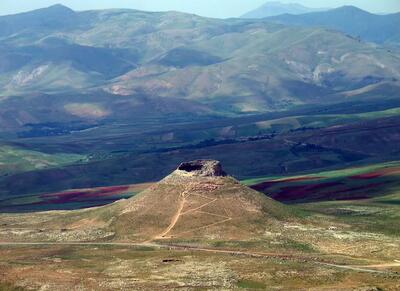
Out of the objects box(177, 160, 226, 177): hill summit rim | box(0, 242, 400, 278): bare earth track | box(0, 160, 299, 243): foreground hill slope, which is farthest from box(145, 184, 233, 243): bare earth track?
box(0, 242, 400, 278): bare earth track

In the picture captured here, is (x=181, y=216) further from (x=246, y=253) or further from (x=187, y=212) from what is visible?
(x=246, y=253)

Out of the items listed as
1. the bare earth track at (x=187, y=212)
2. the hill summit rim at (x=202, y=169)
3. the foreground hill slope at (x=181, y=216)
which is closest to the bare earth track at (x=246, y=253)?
the foreground hill slope at (x=181, y=216)

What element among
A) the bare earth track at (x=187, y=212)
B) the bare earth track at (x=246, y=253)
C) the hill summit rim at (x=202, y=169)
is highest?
the hill summit rim at (x=202, y=169)

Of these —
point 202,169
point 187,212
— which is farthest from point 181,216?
point 202,169

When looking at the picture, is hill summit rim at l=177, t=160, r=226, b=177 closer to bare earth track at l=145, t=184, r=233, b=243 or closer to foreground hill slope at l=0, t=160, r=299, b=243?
foreground hill slope at l=0, t=160, r=299, b=243

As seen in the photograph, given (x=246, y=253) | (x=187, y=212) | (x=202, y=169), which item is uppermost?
(x=202, y=169)

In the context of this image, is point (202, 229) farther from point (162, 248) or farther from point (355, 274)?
point (355, 274)

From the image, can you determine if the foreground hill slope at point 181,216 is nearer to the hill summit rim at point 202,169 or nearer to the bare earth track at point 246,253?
the hill summit rim at point 202,169

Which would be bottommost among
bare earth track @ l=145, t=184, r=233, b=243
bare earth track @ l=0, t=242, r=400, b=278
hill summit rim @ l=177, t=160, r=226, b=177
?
bare earth track @ l=0, t=242, r=400, b=278

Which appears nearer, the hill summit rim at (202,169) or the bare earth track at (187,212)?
the bare earth track at (187,212)
